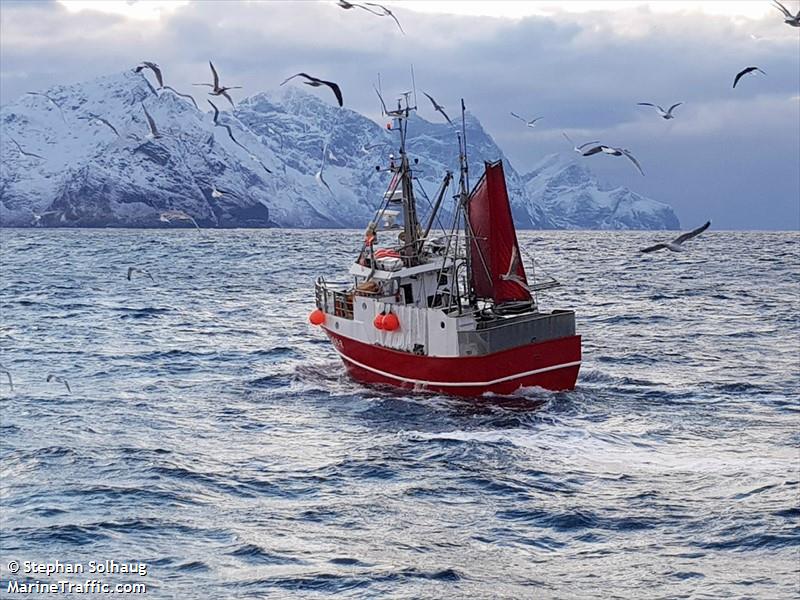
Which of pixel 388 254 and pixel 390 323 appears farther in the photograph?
pixel 388 254

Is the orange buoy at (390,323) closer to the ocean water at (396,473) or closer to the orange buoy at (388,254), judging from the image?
the ocean water at (396,473)

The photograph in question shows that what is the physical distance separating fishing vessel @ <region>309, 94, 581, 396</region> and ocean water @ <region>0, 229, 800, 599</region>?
0.96 meters

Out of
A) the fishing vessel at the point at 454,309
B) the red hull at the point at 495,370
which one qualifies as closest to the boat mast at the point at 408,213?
the fishing vessel at the point at 454,309

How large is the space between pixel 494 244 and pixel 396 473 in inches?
509

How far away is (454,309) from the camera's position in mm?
35469

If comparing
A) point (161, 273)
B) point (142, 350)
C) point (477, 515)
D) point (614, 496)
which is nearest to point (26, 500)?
point (477, 515)

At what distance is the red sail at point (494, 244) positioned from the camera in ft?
122

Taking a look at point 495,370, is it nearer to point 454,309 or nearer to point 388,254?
point 454,309

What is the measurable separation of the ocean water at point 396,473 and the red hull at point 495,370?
607mm

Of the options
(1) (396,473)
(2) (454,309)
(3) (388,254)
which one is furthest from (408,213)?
(1) (396,473)

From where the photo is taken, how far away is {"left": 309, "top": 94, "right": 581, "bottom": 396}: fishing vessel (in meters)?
34.5

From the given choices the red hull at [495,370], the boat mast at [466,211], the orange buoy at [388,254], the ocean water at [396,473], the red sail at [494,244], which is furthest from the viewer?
the orange buoy at [388,254]

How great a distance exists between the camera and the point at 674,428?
102ft

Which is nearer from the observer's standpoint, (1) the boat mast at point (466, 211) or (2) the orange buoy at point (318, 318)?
(1) the boat mast at point (466, 211)
